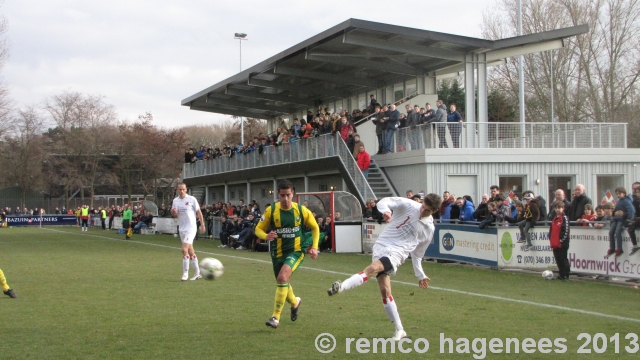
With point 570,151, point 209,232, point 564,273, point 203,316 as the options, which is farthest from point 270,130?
point 203,316

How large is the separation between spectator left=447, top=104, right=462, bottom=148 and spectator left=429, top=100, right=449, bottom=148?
234mm

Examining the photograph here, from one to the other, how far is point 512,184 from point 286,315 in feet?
67.7

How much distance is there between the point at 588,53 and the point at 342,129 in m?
24.2

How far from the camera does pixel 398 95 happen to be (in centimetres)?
3900

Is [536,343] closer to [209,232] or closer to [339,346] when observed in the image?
[339,346]

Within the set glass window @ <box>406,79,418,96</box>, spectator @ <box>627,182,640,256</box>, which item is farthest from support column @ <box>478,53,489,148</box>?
spectator @ <box>627,182,640,256</box>

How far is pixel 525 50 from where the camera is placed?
103ft

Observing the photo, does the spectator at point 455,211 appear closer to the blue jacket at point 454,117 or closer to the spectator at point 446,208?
the spectator at point 446,208

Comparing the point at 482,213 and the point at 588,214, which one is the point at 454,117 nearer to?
the point at 482,213

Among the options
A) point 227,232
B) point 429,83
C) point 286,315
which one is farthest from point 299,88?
point 286,315

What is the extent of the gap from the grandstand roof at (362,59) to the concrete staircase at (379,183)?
492 centimetres

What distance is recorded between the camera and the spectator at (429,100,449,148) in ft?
93.1

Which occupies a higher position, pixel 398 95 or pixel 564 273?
pixel 398 95

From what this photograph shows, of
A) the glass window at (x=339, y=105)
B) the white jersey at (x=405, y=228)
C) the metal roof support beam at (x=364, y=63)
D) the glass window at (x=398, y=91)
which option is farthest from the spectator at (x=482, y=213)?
the glass window at (x=339, y=105)
